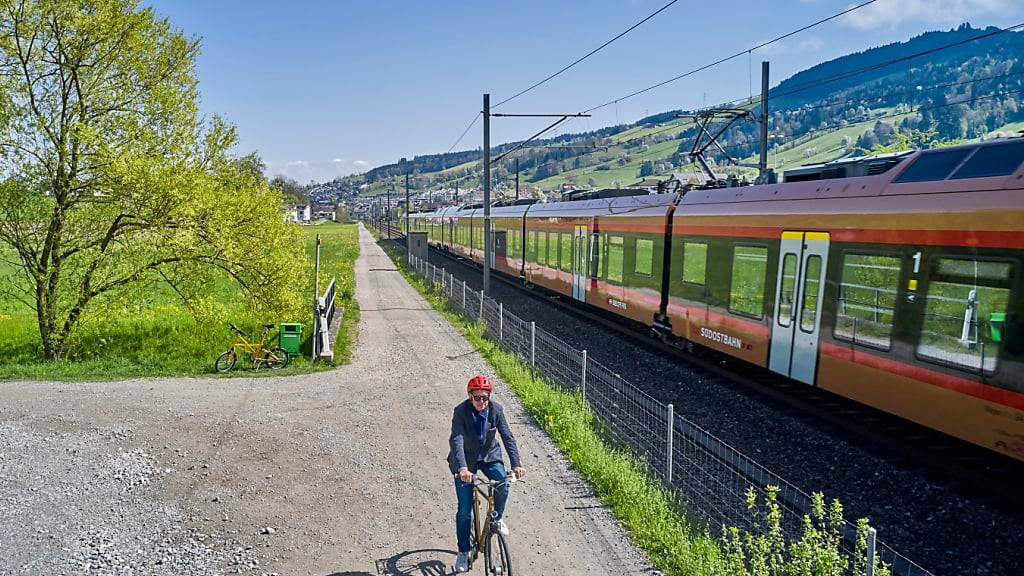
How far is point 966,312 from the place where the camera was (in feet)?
28.2

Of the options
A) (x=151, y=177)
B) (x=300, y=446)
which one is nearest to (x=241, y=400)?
(x=300, y=446)

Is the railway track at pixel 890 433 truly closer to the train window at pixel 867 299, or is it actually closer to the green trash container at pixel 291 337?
the train window at pixel 867 299

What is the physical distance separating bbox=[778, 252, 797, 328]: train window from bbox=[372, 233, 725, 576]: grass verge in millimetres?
3255

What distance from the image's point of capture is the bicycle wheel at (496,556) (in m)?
6.40

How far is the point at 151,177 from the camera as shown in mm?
16875

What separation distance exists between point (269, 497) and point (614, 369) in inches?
324

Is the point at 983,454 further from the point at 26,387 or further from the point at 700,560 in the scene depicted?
the point at 26,387

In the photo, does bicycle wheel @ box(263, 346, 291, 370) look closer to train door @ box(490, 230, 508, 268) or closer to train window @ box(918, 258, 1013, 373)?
train window @ box(918, 258, 1013, 373)

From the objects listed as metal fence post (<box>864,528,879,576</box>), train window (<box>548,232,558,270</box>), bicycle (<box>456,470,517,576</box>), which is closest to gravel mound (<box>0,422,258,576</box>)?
bicycle (<box>456,470,517,576</box>)

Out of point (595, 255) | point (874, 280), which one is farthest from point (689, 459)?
point (595, 255)

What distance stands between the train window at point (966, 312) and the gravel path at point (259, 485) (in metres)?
4.17

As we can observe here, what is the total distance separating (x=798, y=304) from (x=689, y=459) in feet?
11.3

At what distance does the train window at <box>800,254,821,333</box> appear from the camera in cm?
1126

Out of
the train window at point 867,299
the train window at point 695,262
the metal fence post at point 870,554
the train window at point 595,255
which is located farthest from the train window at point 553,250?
the metal fence post at point 870,554
